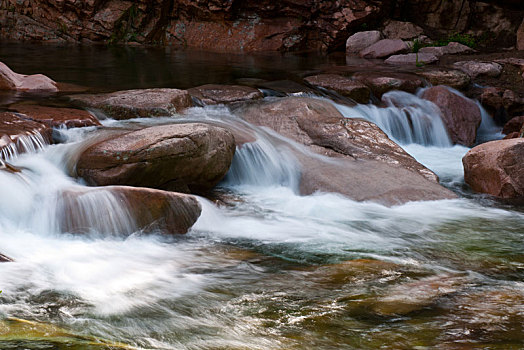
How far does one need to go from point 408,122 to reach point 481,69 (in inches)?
107

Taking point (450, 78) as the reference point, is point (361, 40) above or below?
above

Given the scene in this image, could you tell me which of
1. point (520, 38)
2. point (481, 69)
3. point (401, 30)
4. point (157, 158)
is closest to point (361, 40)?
point (401, 30)

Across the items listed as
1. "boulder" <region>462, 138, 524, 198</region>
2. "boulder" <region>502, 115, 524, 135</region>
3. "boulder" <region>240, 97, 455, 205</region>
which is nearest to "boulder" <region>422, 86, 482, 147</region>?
"boulder" <region>502, 115, 524, 135</region>

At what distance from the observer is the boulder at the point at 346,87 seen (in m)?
9.00

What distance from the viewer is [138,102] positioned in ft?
Result: 23.1

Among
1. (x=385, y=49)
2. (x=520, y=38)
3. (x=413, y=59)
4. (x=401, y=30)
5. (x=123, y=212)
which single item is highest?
(x=401, y=30)

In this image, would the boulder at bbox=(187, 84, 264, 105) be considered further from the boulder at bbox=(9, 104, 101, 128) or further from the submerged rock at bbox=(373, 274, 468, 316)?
the submerged rock at bbox=(373, 274, 468, 316)

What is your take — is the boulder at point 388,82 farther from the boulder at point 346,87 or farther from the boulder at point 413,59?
the boulder at point 413,59

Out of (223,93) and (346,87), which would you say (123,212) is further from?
(346,87)

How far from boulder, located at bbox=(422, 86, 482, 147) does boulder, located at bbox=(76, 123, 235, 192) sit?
182 inches

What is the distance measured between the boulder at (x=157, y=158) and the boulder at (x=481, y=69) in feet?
21.7

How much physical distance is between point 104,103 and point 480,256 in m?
4.53

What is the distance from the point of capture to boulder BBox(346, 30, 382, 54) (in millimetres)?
14211

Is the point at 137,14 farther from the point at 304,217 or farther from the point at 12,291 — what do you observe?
the point at 12,291
